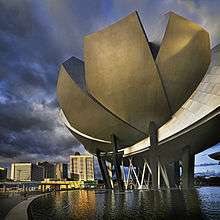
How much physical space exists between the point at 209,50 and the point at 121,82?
26.7 feet

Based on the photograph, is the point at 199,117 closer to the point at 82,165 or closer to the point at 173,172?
the point at 173,172

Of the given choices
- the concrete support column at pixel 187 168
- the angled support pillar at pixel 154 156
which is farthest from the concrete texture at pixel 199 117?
the concrete support column at pixel 187 168

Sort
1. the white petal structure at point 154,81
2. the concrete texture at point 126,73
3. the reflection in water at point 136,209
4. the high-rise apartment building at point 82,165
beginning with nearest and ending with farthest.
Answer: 1. the reflection in water at point 136,209
2. the white petal structure at point 154,81
3. the concrete texture at point 126,73
4. the high-rise apartment building at point 82,165

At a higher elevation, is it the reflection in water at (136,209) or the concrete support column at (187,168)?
the concrete support column at (187,168)

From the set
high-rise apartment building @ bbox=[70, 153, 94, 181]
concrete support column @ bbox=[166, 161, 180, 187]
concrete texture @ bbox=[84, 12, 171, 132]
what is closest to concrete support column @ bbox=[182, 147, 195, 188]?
concrete texture @ bbox=[84, 12, 171, 132]

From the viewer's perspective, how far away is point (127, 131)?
30047mm

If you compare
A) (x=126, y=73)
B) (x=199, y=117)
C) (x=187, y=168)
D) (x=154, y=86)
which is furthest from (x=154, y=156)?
(x=126, y=73)

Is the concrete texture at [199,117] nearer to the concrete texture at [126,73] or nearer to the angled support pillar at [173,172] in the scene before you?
the concrete texture at [126,73]

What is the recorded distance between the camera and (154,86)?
2430cm

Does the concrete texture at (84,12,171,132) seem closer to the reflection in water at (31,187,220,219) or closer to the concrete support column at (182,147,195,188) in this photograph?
the concrete support column at (182,147,195,188)

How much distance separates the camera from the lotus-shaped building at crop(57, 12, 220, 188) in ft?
74.3

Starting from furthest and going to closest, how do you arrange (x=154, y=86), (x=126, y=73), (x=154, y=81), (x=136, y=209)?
1. (x=154, y=86)
2. (x=126, y=73)
3. (x=154, y=81)
4. (x=136, y=209)

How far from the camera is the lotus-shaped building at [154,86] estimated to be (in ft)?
74.3

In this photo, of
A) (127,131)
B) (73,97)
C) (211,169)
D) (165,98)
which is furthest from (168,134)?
(211,169)
